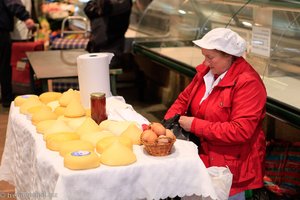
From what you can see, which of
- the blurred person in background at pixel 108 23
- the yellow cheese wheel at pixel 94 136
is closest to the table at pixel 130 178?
the yellow cheese wheel at pixel 94 136

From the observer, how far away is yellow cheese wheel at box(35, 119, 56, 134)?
2.81 metres

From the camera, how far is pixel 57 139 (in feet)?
Answer: 8.42

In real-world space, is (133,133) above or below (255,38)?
below

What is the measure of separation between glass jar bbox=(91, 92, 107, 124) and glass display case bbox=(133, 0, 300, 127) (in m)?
1.17

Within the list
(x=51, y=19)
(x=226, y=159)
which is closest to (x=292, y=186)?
(x=226, y=159)

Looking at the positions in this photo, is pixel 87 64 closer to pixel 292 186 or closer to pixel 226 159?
pixel 226 159

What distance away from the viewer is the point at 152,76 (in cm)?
706

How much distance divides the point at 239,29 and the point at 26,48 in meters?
3.88

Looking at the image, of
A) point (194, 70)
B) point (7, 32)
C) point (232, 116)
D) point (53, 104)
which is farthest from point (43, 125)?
point (7, 32)

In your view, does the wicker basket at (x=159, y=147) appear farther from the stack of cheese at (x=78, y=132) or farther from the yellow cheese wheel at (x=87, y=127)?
the yellow cheese wheel at (x=87, y=127)

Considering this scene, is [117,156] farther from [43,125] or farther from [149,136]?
[43,125]

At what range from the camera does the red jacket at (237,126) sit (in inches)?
112

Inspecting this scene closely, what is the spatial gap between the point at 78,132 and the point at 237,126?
93cm

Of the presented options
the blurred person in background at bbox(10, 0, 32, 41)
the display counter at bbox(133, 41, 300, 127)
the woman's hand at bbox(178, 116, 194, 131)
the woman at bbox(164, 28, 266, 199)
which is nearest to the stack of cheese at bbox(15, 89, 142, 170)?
the woman's hand at bbox(178, 116, 194, 131)
